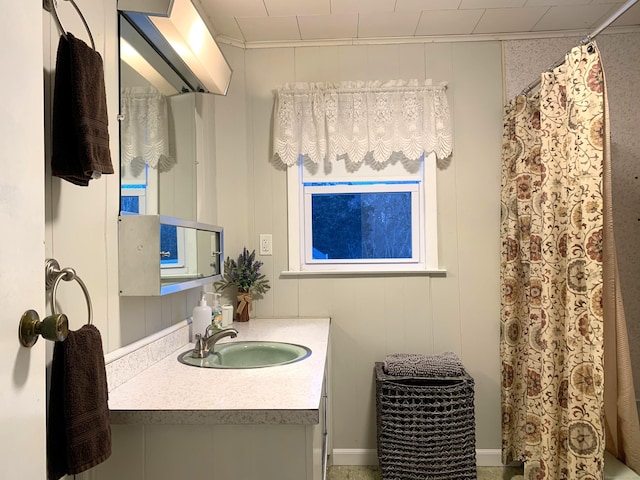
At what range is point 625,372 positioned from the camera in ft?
5.54

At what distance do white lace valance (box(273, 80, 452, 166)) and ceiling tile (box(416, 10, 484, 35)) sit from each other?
27 centimetres

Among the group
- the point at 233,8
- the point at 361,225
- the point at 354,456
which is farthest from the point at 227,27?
the point at 354,456

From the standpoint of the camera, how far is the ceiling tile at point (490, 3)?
7.05 feet

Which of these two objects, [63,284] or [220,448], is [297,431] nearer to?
[220,448]

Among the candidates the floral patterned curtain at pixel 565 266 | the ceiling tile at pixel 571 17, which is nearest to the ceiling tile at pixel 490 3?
the ceiling tile at pixel 571 17

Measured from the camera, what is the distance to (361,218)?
2.55 meters

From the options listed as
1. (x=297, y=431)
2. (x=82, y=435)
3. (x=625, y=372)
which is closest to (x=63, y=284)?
(x=82, y=435)

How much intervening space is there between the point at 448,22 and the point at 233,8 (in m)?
1.07

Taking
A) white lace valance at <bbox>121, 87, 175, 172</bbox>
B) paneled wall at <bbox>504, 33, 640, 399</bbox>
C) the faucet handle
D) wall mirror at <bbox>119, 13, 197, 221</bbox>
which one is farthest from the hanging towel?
white lace valance at <bbox>121, 87, 175, 172</bbox>

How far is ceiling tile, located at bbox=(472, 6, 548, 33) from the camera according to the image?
2232 millimetres

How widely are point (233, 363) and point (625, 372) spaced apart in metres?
1.46

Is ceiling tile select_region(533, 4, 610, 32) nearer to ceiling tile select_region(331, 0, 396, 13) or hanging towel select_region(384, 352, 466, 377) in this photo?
ceiling tile select_region(331, 0, 396, 13)

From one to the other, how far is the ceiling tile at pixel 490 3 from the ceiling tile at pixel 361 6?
34 centimetres

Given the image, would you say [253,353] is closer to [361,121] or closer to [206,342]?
[206,342]
